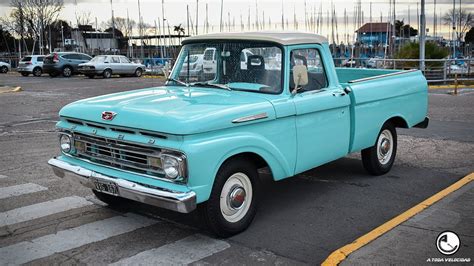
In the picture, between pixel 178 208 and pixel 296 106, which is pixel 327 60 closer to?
pixel 296 106

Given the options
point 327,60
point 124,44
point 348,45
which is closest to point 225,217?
point 327,60

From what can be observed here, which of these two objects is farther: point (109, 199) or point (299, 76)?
point (109, 199)

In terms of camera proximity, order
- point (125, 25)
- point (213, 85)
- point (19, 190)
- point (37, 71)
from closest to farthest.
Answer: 1. point (213, 85)
2. point (19, 190)
3. point (37, 71)
4. point (125, 25)

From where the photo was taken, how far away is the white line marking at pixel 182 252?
15.1ft

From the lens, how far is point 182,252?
4.80 metres

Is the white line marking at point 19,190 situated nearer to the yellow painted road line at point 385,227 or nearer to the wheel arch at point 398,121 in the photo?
the yellow painted road line at point 385,227

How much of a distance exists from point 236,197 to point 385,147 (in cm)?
331

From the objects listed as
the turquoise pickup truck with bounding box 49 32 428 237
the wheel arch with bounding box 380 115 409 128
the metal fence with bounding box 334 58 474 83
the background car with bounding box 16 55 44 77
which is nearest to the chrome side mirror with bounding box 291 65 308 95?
the turquoise pickup truck with bounding box 49 32 428 237

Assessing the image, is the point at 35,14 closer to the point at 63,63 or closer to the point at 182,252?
the point at 63,63

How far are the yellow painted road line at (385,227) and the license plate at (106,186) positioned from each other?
2037 mm

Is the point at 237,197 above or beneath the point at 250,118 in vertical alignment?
beneath

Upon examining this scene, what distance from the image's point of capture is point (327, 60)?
6523 mm

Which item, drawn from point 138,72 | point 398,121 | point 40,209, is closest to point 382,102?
point 398,121

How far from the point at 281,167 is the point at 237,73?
4.17 feet
